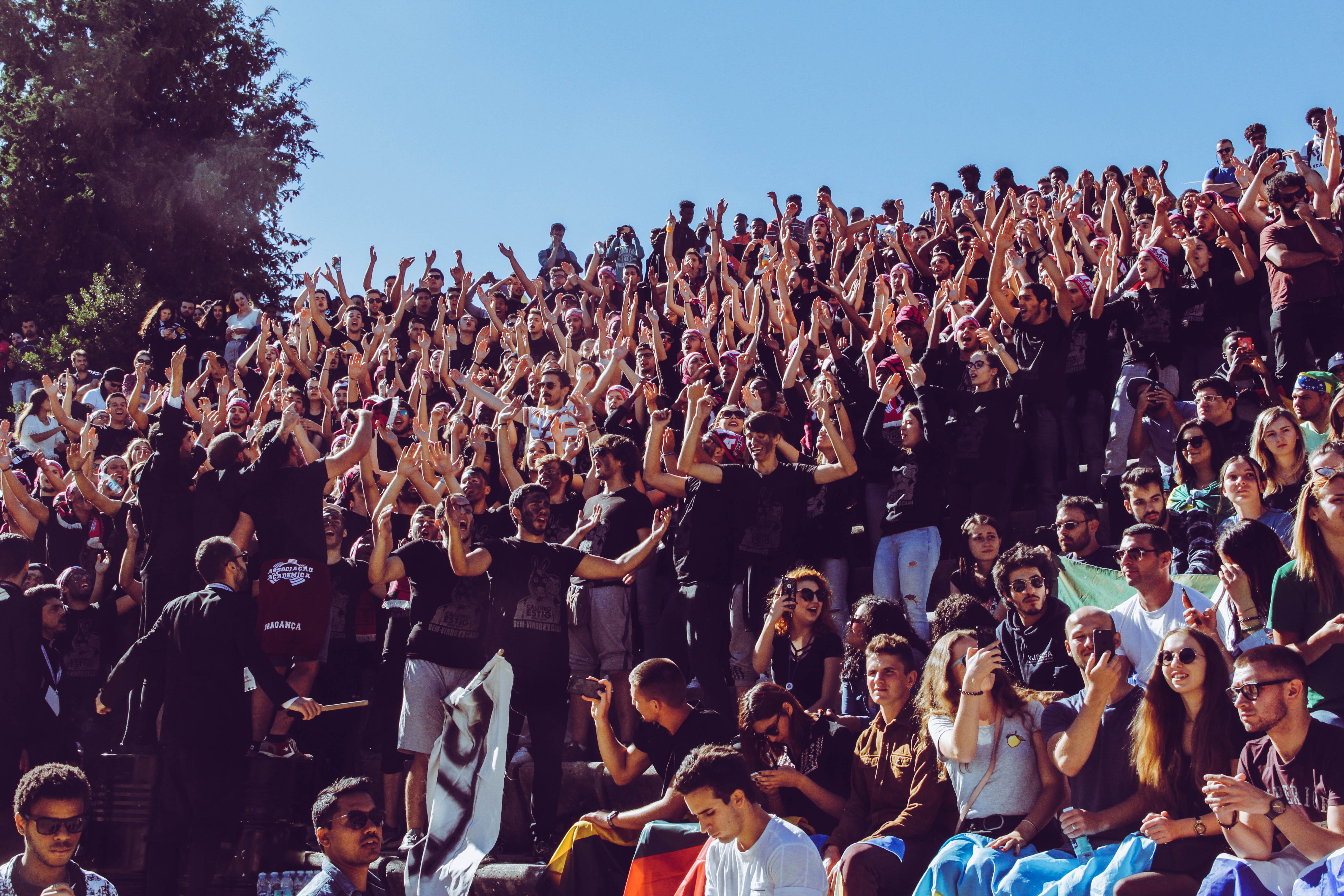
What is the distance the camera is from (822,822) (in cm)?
578

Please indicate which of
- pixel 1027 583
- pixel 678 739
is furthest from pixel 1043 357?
pixel 678 739

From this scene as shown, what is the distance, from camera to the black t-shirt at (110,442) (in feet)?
40.2

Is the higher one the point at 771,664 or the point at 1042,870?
the point at 771,664

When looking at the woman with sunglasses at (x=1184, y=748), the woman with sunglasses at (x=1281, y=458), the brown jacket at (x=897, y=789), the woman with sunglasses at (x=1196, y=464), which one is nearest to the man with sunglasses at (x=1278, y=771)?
the woman with sunglasses at (x=1184, y=748)

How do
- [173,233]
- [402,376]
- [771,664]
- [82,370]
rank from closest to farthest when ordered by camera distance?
1. [771,664]
2. [402,376]
3. [82,370]
4. [173,233]

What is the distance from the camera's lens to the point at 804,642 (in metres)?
6.62

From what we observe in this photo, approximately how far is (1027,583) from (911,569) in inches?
79.7

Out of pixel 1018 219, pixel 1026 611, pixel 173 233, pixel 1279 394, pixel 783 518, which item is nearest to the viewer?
pixel 1026 611

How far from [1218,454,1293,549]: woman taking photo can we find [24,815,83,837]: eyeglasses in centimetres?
523

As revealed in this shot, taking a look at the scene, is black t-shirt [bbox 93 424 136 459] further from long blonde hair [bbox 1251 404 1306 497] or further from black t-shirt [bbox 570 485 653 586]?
long blonde hair [bbox 1251 404 1306 497]

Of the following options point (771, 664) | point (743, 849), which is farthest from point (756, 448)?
point (743, 849)

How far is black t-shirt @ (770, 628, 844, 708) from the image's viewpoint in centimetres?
652

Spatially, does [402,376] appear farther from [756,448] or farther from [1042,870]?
[1042,870]

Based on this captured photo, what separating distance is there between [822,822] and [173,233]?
25.1m
